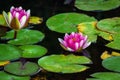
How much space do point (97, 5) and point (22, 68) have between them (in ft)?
3.57

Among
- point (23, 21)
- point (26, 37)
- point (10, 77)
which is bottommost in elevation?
point (10, 77)

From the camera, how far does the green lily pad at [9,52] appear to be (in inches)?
85.9

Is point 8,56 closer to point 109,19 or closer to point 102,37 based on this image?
point 102,37

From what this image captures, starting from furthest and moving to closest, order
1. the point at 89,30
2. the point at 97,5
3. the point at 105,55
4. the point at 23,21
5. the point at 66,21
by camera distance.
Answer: the point at 97,5, the point at 66,21, the point at 89,30, the point at 23,21, the point at 105,55

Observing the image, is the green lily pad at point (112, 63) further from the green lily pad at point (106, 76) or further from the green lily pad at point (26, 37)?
the green lily pad at point (26, 37)

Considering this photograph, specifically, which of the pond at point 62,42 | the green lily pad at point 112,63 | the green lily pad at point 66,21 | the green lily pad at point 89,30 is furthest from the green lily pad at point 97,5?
the green lily pad at point 112,63

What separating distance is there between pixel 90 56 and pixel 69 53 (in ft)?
0.44

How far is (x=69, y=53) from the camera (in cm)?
229

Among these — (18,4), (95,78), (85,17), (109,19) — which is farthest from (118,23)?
(18,4)

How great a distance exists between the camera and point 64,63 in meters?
2.14

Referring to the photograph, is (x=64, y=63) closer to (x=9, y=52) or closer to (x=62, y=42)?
(x=62, y=42)

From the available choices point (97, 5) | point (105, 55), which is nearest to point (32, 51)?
point (105, 55)

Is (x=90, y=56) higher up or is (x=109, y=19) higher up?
(x=109, y=19)

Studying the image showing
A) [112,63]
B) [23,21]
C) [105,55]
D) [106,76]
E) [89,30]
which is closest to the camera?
[106,76]
